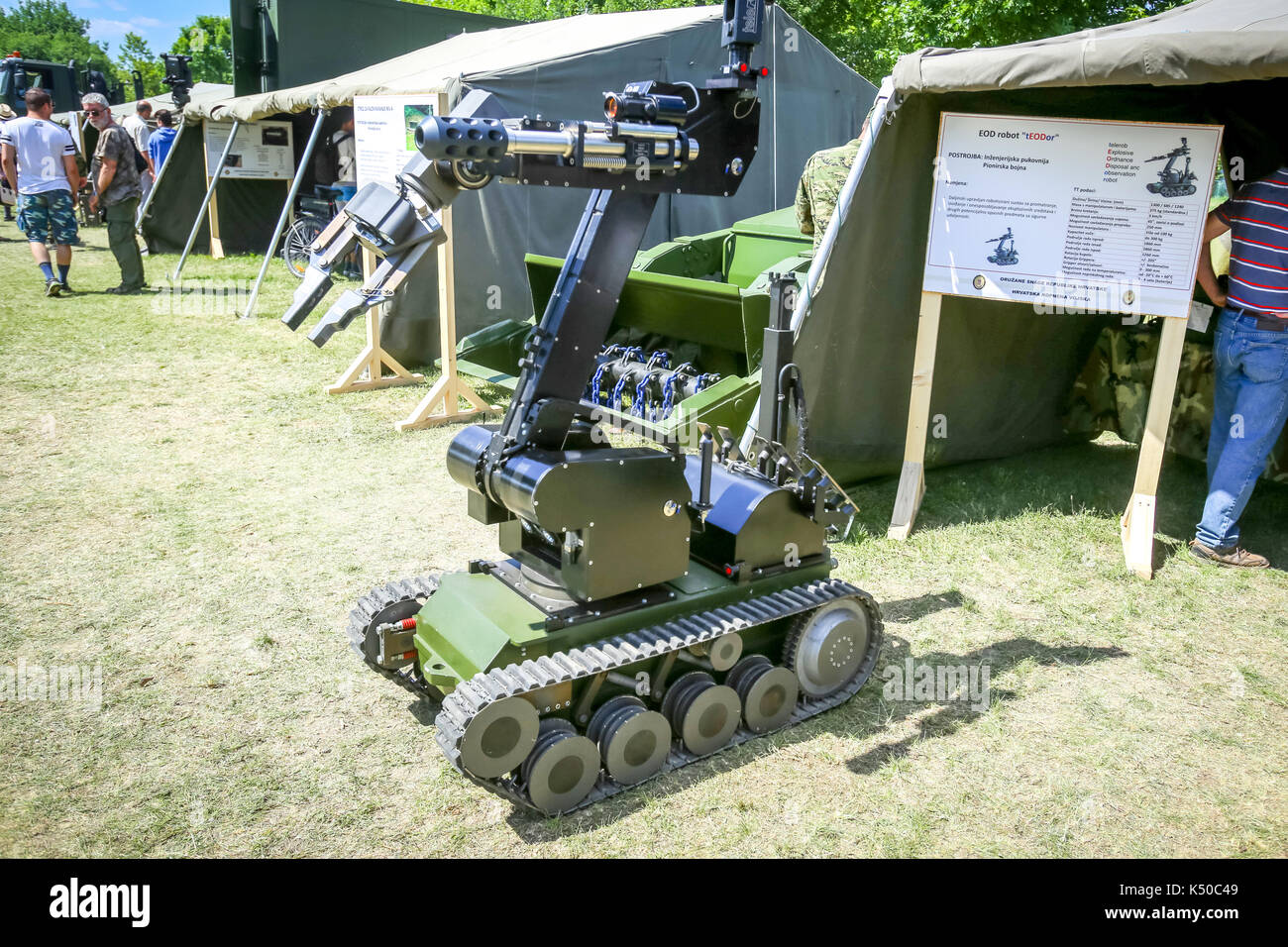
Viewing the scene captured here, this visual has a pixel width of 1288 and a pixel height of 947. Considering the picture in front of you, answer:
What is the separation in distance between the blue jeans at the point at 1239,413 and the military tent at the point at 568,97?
609 centimetres

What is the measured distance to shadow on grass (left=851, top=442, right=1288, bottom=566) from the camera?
621 centimetres

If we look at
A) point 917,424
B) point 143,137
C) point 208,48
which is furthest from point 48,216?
point 208,48

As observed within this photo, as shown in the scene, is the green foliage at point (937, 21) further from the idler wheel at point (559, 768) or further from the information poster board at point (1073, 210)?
the idler wheel at point (559, 768)

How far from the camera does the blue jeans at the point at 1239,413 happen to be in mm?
5426

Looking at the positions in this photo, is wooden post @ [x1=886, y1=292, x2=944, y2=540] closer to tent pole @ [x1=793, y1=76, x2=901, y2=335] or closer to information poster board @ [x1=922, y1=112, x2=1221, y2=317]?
information poster board @ [x1=922, y1=112, x2=1221, y2=317]

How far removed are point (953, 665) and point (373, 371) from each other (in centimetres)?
617

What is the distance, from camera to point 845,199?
5703mm

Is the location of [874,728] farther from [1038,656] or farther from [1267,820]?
[1267,820]

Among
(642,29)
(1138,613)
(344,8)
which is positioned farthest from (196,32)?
(1138,613)

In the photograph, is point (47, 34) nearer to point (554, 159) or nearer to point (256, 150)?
point (256, 150)

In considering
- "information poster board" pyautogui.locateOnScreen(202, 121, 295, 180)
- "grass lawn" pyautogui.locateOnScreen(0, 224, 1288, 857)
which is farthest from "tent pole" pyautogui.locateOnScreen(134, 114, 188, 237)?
"grass lawn" pyautogui.locateOnScreen(0, 224, 1288, 857)

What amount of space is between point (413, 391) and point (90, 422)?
2.58 m

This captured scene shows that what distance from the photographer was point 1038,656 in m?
4.73

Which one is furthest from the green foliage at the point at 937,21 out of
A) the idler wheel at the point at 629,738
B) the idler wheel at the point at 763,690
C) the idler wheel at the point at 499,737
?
the idler wheel at the point at 499,737
